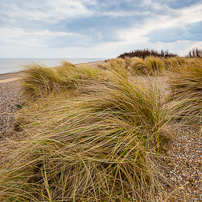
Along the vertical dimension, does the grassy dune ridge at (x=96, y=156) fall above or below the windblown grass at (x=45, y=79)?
below

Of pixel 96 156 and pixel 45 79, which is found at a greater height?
pixel 45 79

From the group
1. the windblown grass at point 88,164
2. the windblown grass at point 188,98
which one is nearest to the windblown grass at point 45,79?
the windblown grass at point 188,98

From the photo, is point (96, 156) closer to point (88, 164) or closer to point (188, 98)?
point (88, 164)

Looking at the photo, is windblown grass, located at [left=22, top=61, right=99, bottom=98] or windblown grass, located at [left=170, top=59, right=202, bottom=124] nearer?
windblown grass, located at [left=170, top=59, right=202, bottom=124]

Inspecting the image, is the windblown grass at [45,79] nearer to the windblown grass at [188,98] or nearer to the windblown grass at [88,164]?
the windblown grass at [188,98]

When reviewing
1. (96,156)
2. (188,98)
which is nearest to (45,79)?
(96,156)

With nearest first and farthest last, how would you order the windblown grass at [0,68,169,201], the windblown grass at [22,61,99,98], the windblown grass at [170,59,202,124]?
the windblown grass at [0,68,169,201]
the windblown grass at [170,59,202,124]
the windblown grass at [22,61,99,98]

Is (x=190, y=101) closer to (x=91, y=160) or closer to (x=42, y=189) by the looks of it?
(x=91, y=160)

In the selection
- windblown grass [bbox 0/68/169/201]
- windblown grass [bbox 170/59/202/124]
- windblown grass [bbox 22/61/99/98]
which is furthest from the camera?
windblown grass [bbox 22/61/99/98]

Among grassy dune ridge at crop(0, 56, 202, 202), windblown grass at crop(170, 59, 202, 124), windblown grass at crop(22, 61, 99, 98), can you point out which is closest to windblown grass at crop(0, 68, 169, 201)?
grassy dune ridge at crop(0, 56, 202, 202)

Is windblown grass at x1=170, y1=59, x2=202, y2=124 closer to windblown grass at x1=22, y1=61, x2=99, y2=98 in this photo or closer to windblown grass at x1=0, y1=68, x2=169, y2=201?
windblown grass at x1=0, y1=68, x2=169, y2=201

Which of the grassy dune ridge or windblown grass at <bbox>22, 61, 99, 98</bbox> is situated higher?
windblown grass at <bbox>22, 61, 99, 98</bbox>

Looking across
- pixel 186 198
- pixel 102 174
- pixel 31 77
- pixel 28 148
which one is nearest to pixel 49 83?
pixel 31 77

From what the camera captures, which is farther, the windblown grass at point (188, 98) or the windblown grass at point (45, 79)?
the windblown grass at point (45, 79)
